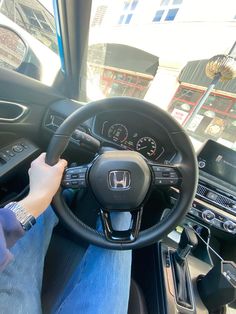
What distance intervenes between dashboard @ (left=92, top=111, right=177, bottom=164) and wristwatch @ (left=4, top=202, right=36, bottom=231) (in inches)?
21.0

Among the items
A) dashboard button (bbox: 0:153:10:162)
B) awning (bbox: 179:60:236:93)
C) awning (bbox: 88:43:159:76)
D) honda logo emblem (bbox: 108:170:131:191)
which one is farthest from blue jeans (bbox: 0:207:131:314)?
awning (bbox: 179:60:236:93)

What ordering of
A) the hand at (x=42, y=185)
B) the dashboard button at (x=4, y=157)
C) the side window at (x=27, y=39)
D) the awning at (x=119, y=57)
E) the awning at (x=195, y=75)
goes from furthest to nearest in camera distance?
the awning at (x=195, y=75) < the awning at (x=119, y=57) < the side window at (x=27, y=39) < the dashboard button at (x=4, y=157) < the hand at (x=42, y=185)

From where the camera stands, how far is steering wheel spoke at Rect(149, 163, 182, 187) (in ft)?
2.59

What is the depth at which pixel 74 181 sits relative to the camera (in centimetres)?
77

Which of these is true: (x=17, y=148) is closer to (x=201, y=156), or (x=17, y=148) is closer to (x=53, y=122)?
(x=53, y=122)

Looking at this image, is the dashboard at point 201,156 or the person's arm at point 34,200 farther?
the dashboard at point 201,156

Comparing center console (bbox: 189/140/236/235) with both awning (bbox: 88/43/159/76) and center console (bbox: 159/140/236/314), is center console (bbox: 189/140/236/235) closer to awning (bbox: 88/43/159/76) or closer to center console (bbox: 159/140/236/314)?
center console (bbox: 159/140/236/314)

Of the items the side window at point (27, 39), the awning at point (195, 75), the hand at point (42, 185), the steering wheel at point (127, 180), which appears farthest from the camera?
the awning at point (195, 75)

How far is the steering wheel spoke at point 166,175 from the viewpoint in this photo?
788 mm

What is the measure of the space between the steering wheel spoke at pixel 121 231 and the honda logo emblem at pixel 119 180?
10 centimetres

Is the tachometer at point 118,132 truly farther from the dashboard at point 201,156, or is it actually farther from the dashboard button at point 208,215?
the dashboard button at point 208,215

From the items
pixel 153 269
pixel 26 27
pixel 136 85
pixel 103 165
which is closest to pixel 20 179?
pixel 103 165

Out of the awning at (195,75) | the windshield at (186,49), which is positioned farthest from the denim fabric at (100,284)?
the awning at (195,75)

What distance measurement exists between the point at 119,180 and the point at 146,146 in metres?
0.36
